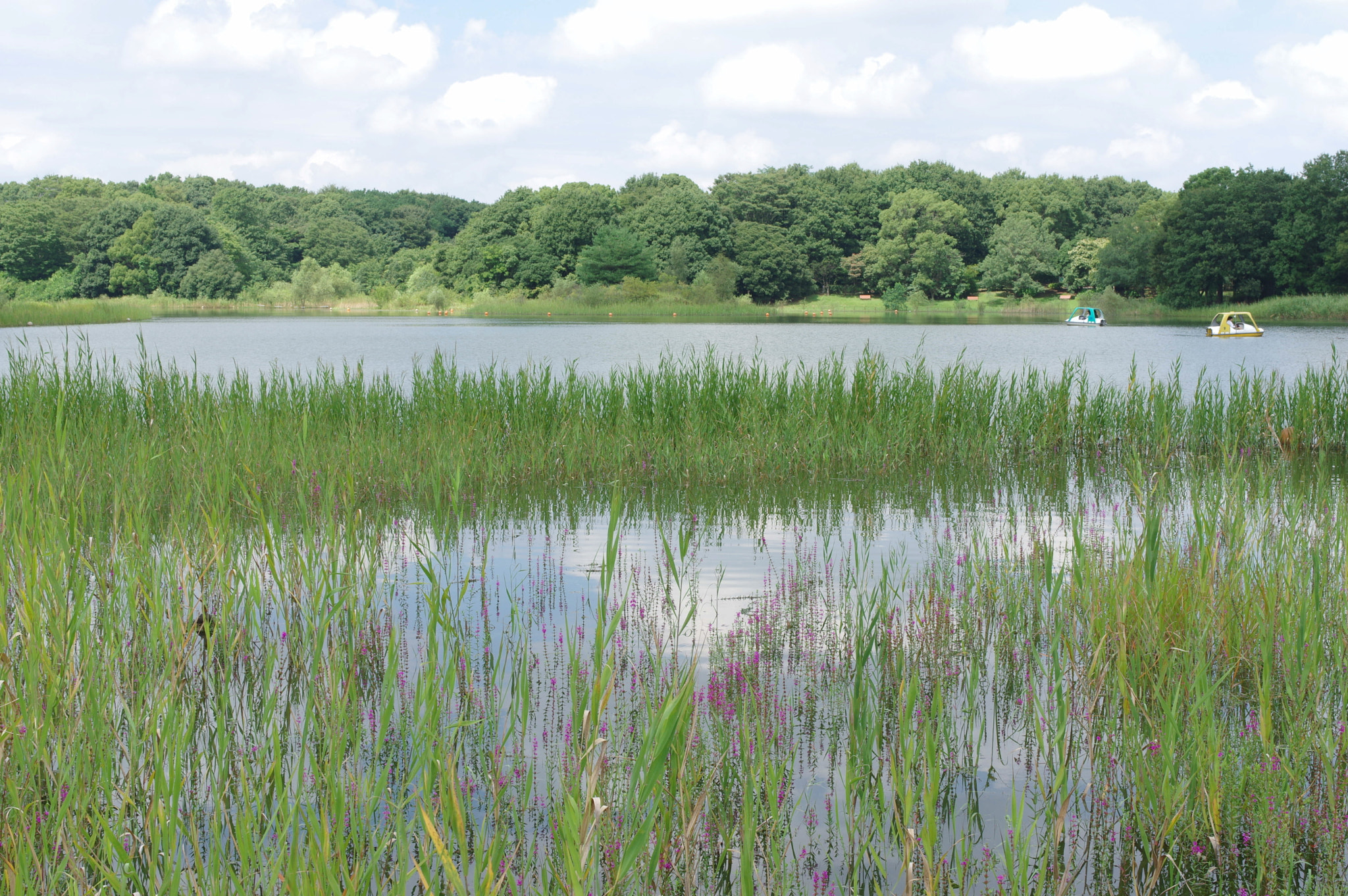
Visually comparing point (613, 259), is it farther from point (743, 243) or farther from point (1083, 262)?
point (1083, 262)

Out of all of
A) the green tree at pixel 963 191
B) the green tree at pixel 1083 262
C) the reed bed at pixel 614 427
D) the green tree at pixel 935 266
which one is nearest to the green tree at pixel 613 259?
the green tree at pixel 935 266

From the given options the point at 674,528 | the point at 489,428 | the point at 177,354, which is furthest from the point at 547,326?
the point at 674,528

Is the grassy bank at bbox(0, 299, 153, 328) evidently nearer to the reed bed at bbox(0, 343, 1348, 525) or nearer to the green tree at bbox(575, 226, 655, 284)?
the reed bed at bbox(0, 343, 1348, 525)

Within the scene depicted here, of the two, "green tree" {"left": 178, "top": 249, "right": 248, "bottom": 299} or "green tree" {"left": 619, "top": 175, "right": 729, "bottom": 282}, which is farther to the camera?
"green tree" {"left": 178, "top": 249, "right": 248, "bottom": 299}

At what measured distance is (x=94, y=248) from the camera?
219 ft

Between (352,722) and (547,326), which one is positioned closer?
(352,722)

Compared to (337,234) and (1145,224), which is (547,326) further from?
(337,234)

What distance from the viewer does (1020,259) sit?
6531cm

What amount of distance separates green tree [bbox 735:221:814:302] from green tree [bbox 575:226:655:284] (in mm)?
7302

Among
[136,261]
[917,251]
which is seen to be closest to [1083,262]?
[917,251]

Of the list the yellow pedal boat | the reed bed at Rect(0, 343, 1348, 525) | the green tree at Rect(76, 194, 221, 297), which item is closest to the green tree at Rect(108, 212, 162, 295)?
the green tree at Rect(76, 194, 221, 297)

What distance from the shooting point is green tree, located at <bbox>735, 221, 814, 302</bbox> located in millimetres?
66375

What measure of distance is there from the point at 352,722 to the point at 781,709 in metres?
1.50

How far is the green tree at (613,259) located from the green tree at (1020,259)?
2520 centimetres
